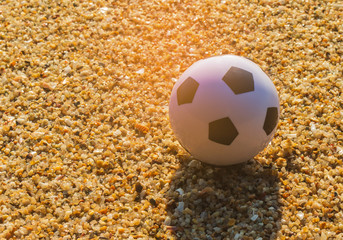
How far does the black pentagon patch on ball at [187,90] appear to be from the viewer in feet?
10.9

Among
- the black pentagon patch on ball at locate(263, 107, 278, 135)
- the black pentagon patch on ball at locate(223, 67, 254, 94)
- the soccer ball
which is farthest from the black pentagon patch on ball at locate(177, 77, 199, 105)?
the black pentagon patch on ball at locate(263, 107, 278, 135)

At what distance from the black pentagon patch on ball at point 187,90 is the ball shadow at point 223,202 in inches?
26.2

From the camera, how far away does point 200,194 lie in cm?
349

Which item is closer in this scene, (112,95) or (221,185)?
(221,185)

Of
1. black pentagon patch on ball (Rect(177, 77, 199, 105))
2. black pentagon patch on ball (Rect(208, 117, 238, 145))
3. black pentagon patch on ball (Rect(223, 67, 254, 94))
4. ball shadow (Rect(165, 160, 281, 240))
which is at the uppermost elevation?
black pentagon patch on ball (Rect(223, 67, 254, 94))

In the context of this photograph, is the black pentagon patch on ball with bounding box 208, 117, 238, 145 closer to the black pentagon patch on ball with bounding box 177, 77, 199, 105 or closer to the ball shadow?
the black pentagon patch on ball with bounding box 177, 77, 199, 105

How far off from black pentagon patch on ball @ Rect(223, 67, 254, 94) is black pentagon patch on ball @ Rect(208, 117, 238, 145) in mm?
242

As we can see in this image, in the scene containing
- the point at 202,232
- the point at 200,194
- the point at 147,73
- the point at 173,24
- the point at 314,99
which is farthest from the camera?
the point at 173,24

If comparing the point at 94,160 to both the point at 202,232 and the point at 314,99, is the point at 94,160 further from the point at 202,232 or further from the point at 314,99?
the point at 314,99

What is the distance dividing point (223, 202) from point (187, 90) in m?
0.94

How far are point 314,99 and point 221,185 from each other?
148 cm

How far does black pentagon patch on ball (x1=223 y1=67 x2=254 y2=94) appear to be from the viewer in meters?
3.24

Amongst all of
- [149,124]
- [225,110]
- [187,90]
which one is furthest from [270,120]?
[149,124]

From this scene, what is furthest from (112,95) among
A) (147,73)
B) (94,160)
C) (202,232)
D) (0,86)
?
(202,232)
